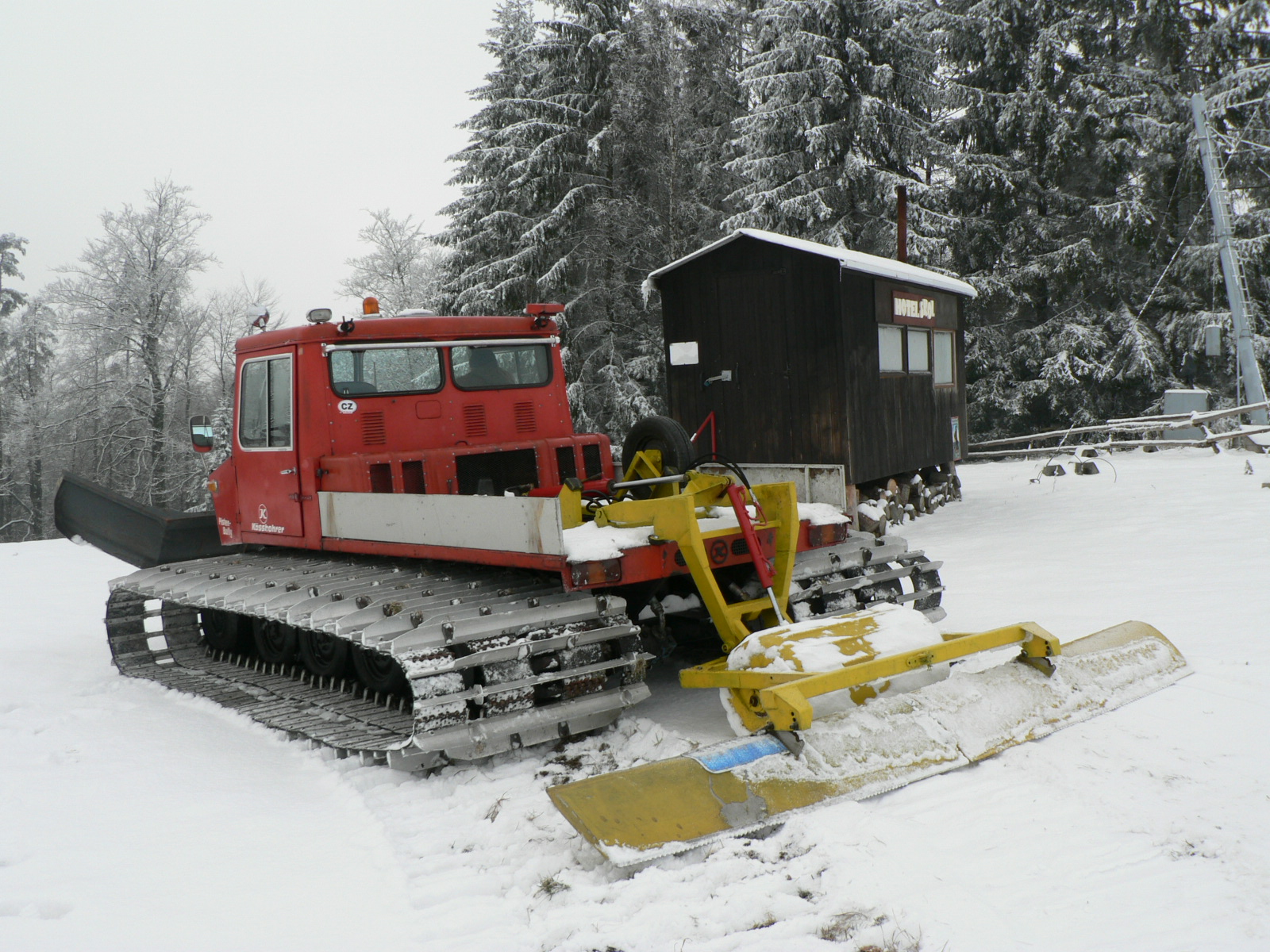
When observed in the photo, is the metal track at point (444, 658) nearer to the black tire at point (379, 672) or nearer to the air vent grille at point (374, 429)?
the black tire at point (379, 672)

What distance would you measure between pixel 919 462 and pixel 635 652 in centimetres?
980

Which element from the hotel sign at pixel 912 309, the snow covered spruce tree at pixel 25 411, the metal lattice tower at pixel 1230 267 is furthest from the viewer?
the snow covered spruce tree at pixel 25 411

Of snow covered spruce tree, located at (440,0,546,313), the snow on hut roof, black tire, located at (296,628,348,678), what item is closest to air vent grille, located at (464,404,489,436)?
black tire, located at (296,628,348,678)

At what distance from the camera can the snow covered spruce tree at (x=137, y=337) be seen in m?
27.8

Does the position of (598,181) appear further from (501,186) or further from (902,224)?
→ (902,224)

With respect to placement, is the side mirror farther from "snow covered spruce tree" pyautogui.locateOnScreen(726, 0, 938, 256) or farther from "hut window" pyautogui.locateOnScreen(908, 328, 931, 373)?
"snow covered spruce tree" pyautogui.locateOnScreen(726, 0, 938, 256)

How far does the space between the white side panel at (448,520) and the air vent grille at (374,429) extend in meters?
0.54

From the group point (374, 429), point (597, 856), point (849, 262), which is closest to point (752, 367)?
point (849, 262)

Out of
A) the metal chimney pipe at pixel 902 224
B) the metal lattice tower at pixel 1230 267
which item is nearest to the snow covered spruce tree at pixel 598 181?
the metal chimney pipe at pixel 902 224

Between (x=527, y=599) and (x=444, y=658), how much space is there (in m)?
0.68

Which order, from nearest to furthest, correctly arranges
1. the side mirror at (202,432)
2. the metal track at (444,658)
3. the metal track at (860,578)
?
1. the metal track at (444,658)
2. the metal track at (860,578)
3. the side mirror at (202,432)

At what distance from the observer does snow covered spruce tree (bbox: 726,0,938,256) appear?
766 inches

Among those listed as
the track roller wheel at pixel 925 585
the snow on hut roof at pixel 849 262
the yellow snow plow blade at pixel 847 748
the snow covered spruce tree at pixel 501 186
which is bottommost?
the yellow snow plow blade at pixel 847 748

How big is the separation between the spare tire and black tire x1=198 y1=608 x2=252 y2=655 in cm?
312
